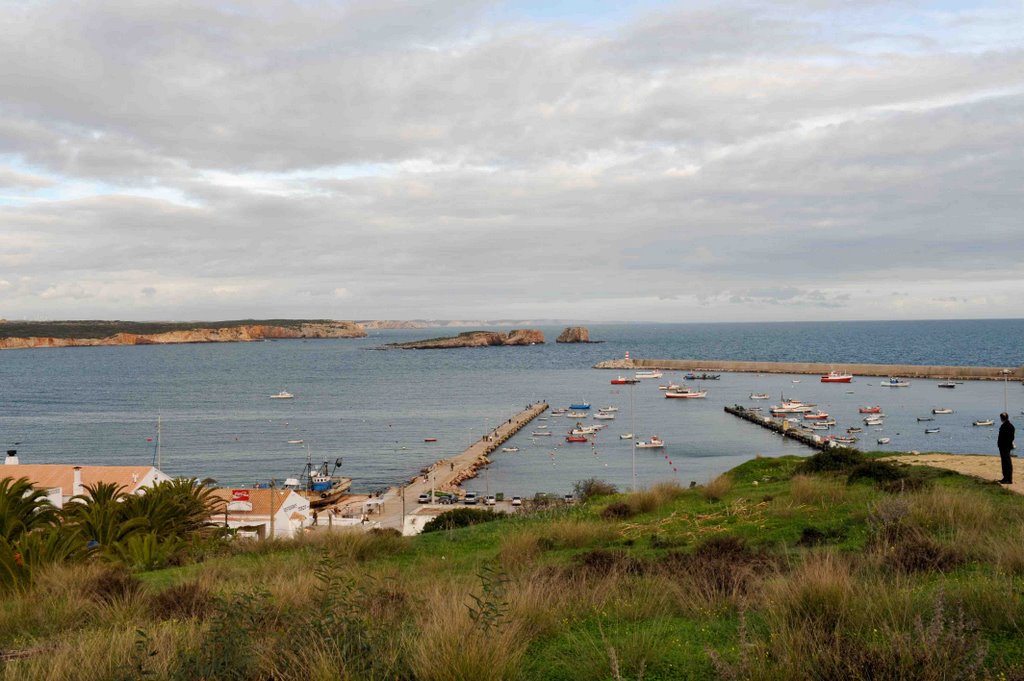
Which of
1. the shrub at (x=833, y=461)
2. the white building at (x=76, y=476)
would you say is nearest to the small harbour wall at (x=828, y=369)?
the shrub at (x=833, y=461)

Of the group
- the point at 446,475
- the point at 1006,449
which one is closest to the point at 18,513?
the point at 1006,449

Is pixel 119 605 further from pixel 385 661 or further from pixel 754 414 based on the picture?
pixel 754 414

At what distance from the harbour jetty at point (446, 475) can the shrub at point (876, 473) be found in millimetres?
22983

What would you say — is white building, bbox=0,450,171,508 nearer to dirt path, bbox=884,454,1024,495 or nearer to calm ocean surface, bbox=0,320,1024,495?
calm ocean surface, bbox=0,320,1024,495

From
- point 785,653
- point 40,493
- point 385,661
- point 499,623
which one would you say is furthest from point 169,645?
point 40,493

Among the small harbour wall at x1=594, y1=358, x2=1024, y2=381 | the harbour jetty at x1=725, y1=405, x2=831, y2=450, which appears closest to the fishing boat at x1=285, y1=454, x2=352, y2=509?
the harbour jetty at x1=725, y1=405, x2=831, y2=450

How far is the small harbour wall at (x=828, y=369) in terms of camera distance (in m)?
112

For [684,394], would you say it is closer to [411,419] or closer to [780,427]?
[780,427]

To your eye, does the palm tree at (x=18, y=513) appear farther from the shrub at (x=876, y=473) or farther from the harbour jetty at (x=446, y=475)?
the harbour jetty at (x=446, y=475)

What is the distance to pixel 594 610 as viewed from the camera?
6.95 m

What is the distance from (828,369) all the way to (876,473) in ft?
395

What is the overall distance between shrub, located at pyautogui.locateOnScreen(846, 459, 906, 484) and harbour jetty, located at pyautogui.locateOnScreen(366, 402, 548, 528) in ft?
75.4

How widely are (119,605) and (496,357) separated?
626 feet

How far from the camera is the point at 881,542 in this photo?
9.51 meters
